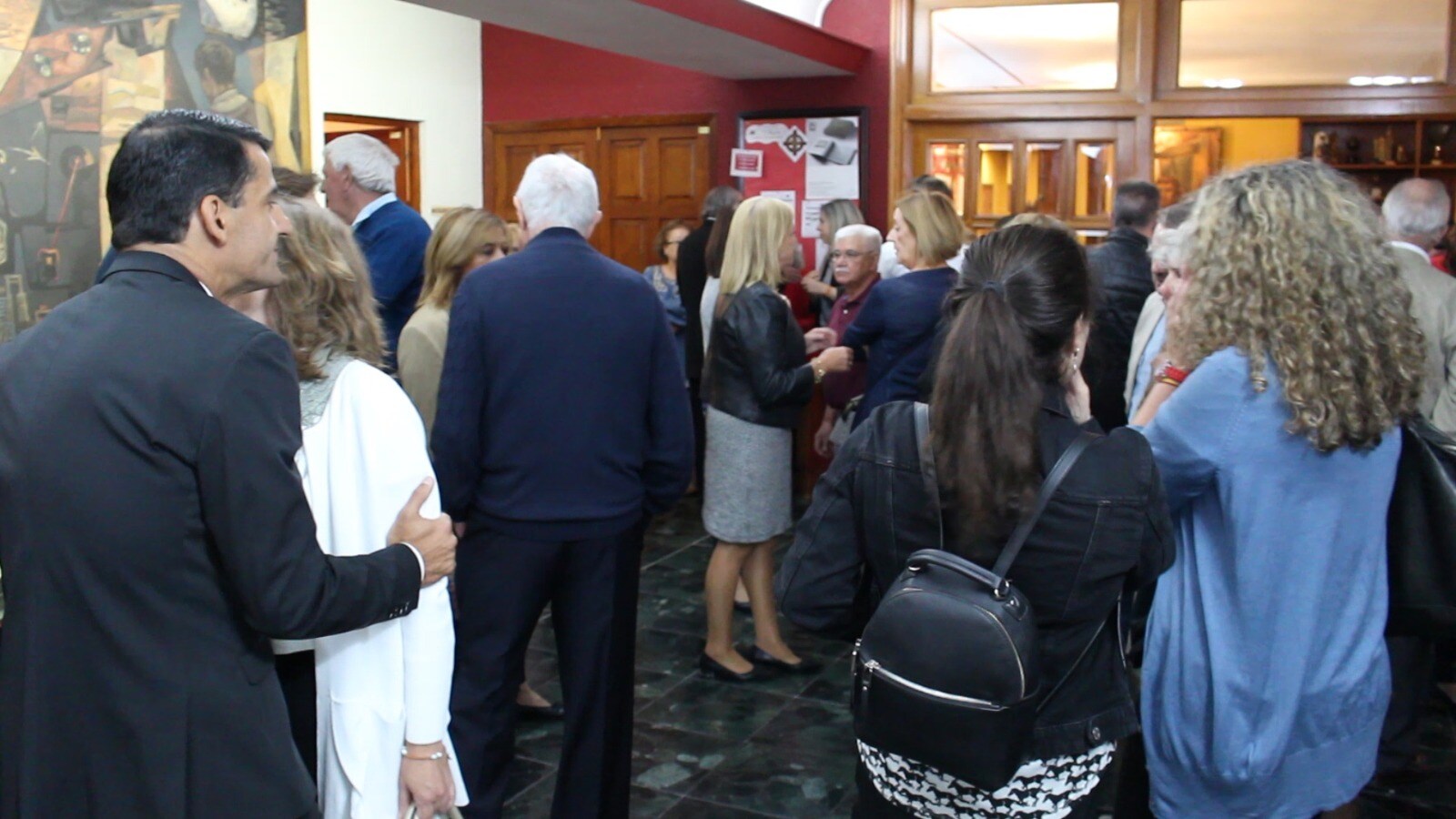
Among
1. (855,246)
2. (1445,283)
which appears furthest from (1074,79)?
(1445,283)

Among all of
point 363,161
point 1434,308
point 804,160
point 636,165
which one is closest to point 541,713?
point 363,161

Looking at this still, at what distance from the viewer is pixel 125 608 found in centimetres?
140

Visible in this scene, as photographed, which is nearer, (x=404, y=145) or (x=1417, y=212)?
(x=1417, y=212)

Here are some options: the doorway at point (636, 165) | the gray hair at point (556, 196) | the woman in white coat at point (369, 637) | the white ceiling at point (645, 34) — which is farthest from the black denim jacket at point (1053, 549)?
the doorway at point (636, 165)

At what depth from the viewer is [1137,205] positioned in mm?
4383

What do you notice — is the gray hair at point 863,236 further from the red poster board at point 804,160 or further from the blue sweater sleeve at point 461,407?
the blue sweater sleeve at point 461,407

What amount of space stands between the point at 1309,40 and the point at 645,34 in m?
3.73

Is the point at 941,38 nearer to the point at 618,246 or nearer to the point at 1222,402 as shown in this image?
the point at 618,246

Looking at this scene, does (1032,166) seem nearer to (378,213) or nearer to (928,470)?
(378,213)

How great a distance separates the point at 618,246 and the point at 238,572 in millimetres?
7367

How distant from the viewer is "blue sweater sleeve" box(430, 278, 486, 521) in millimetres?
2676

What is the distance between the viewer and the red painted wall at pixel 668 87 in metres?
7.55

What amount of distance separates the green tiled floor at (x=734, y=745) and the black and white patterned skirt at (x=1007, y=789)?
1541mm

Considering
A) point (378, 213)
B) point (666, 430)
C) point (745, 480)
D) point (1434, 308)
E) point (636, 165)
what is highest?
point (636, 165)
